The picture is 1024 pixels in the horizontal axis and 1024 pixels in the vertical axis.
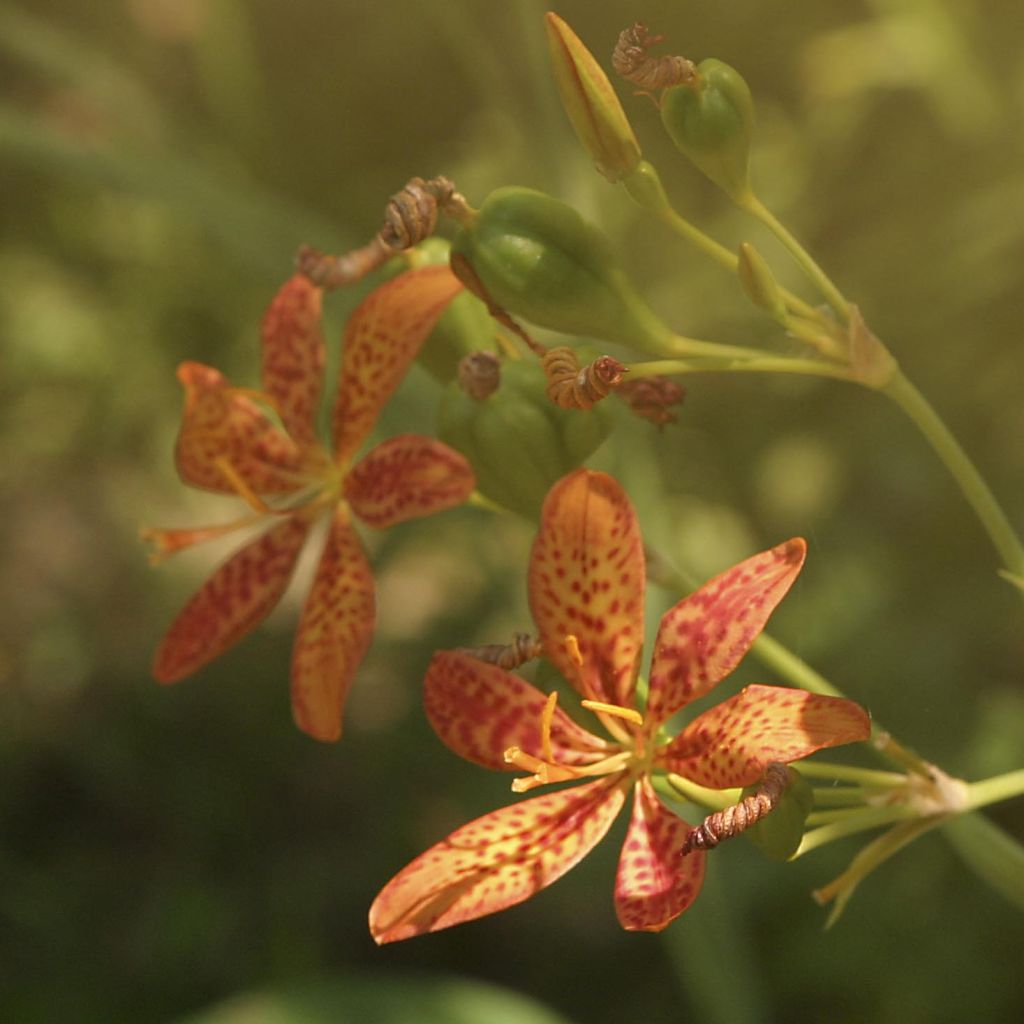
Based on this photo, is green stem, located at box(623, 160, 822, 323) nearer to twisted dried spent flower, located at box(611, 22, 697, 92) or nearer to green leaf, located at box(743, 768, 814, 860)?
twisted dried spent flower, located at box(611, 22, 697, 92)

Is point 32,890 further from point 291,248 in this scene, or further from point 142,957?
point 291,248

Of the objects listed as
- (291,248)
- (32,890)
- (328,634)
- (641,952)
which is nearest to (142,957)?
(32,890)

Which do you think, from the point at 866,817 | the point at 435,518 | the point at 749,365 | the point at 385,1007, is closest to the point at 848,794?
the point at 866,817

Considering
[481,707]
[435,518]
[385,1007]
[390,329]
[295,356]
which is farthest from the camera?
[435,518]

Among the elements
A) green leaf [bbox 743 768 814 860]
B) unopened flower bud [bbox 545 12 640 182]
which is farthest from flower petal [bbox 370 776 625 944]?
unopened flower bud [bbox 545 12 640 182]

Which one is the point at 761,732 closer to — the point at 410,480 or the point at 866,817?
the point at 866,817

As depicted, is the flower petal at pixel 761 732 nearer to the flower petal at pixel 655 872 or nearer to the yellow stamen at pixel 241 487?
the flower petal at pixel 655 872

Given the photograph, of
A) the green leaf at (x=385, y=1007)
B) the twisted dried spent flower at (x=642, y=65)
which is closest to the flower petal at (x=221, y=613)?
the twisted dried spent flower at (x=642, y=65)
